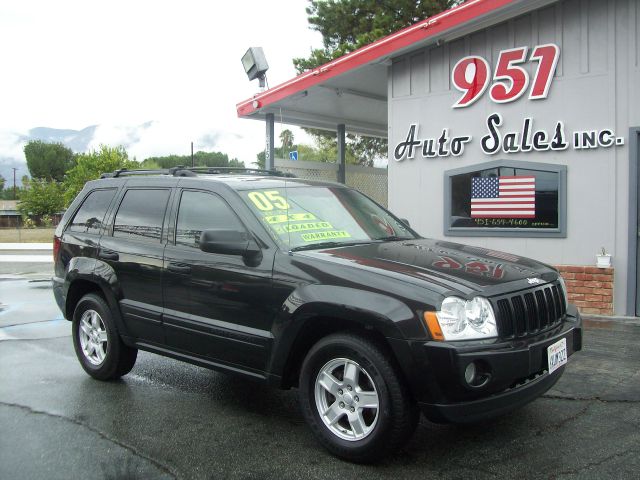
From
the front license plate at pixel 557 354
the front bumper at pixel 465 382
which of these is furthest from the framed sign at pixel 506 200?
the front bumper at pixel 465 382

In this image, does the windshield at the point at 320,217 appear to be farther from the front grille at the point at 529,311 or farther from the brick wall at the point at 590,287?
the brick wall at the point at 590,287

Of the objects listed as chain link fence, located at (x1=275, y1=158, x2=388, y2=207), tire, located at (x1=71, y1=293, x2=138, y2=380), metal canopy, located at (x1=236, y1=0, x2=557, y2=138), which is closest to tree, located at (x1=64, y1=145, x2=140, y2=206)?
chain link fence, located at (x1=275, y1=158, x2=388, y2=207)

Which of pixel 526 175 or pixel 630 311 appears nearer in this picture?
pixel 630 311

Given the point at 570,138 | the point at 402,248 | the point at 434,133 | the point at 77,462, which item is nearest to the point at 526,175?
the point at 570,138

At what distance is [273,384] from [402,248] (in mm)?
1315

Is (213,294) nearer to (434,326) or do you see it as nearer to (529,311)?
(434,326)

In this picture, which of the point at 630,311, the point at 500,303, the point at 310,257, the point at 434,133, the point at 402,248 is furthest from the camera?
the point at 434,133

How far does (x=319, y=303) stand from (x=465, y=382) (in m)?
0.96

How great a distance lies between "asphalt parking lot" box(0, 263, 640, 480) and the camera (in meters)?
3.61

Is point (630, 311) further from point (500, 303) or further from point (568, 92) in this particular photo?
point (500, 303)

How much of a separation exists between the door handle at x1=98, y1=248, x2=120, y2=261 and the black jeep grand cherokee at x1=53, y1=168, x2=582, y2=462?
13 mm

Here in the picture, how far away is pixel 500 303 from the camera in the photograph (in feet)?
11.7

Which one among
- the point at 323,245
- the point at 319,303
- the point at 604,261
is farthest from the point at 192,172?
the point at 604,261

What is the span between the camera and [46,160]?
109562mm
